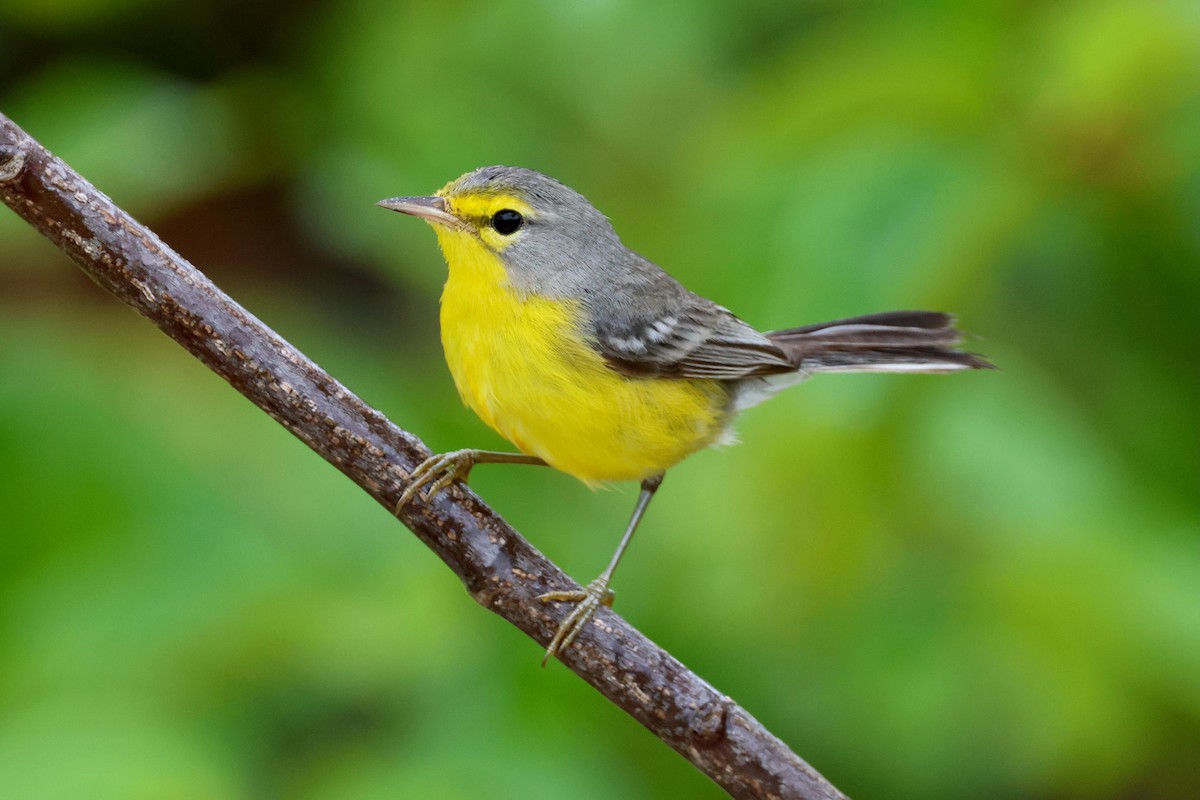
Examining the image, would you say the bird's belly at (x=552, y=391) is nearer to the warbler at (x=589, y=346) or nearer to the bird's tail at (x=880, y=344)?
the warbler at (x=589, y=346)

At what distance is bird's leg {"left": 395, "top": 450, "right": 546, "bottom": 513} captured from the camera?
201 centimetres

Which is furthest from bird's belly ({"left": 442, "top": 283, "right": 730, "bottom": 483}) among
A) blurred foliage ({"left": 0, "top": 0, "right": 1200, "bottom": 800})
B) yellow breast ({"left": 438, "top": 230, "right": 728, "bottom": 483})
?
blurred foliage ({"left": 0, "top": 0, "right": 1200, "bottom": 800})

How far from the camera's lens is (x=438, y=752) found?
109 inches

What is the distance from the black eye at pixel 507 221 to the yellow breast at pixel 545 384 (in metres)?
0.05

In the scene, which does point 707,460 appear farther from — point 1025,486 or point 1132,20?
point 1132,20

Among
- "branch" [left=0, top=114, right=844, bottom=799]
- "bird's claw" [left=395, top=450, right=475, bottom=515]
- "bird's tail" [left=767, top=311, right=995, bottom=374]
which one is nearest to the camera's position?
"branch" [left=0, top=114, right=844, bottom=799]

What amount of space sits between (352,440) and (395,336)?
2024 mm

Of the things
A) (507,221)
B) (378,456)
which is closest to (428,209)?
(507,221)

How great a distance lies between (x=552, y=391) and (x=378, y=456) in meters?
0.55

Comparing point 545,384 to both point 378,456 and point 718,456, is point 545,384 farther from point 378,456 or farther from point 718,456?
point 718,456

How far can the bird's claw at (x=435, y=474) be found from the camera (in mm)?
2002

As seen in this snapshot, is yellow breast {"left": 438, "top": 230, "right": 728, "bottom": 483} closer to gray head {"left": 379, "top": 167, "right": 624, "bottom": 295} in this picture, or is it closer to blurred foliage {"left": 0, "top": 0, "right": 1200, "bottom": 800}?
gray head {"left": 379, "top": 167, "right": 624, "bottom": 295}

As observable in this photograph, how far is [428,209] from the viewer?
2.47 m

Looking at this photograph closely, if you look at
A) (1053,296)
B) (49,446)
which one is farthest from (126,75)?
(1053,296)
